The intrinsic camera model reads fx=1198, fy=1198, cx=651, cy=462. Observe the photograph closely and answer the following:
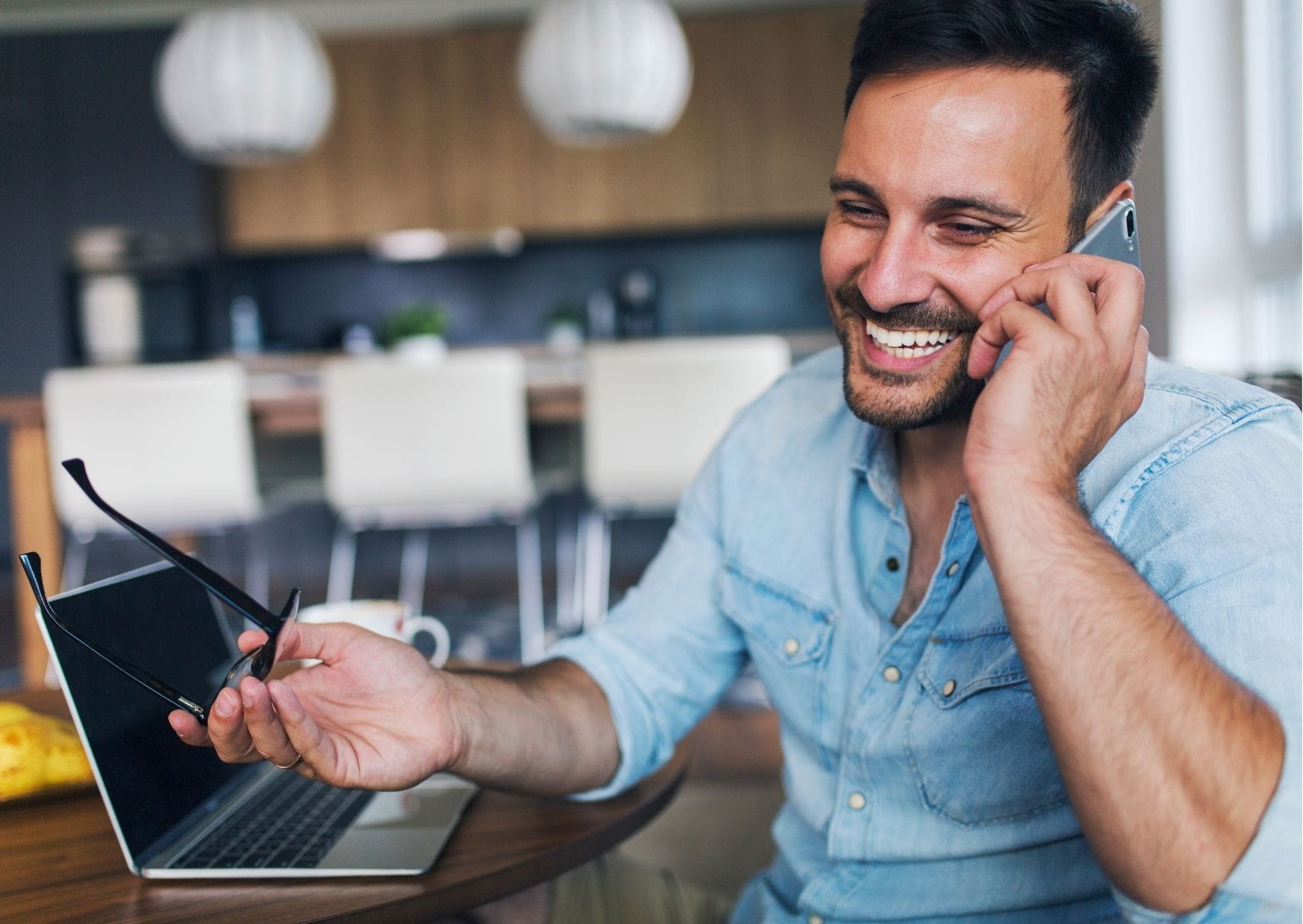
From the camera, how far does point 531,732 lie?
0.88 metres

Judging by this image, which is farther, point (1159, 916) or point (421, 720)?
point (421, 720)

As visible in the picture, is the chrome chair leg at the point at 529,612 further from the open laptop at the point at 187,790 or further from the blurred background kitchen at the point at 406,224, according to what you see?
the open laptop at the point at 187,790

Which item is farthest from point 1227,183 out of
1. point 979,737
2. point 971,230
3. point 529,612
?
point 529,612

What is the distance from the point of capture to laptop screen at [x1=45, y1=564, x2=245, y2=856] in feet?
2.41

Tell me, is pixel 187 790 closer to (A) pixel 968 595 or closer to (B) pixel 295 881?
(B) pixel 295 881

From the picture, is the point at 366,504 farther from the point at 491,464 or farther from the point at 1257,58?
the point at 1257,58

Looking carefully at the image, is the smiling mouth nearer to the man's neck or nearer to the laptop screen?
the man's neck

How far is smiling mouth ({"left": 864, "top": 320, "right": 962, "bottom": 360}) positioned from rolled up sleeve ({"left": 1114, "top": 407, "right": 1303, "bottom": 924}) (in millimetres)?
205

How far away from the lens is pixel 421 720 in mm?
817

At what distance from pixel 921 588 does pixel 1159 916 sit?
350 mm

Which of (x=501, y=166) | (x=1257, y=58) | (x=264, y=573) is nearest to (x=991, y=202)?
(x=1257, y=58)

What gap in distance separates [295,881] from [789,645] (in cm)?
44

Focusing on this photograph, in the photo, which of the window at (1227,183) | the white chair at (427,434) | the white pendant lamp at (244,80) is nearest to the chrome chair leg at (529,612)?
the white chair at (427,434)

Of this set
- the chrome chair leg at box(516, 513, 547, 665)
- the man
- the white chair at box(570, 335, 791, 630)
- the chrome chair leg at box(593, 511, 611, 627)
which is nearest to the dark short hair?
the man
